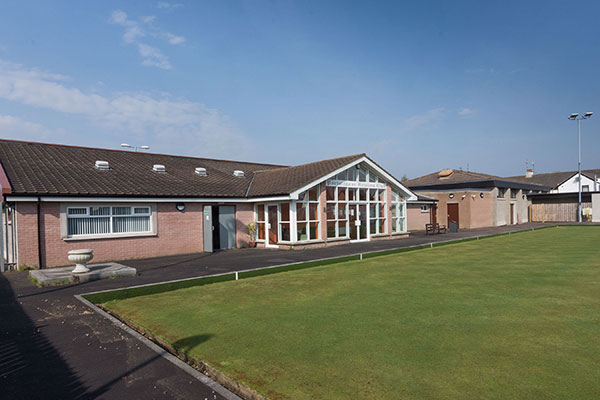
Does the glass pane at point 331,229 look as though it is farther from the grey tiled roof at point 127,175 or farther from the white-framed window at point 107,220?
the white-framed window at point 107,220

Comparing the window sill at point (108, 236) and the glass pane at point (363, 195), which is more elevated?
the glass pane at point (363, 195)

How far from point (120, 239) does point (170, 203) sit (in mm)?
2573

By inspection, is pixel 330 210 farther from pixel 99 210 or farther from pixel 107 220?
pixel 99 210

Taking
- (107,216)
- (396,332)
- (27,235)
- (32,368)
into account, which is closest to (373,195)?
(107,216)

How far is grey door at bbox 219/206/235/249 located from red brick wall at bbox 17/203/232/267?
386 mm

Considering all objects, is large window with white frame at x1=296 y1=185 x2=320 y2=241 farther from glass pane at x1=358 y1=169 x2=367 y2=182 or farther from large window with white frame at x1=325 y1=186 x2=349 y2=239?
glass pane at x1=358 y1=169 x2=367 y2=182

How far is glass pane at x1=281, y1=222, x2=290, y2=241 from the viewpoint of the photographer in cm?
1883

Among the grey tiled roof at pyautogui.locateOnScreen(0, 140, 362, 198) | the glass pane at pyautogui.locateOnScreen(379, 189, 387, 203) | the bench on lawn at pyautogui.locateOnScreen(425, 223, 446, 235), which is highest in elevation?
the grey tiled roof at pyautogui.locateOnScreen(0, 140, 362, 198)

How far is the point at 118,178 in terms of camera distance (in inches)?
666

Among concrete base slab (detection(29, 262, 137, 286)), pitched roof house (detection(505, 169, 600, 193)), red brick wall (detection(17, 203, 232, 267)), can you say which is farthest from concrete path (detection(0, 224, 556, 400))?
pitched roof house (detection(505, 169, 600, 193))

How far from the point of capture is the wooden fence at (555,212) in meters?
39.9

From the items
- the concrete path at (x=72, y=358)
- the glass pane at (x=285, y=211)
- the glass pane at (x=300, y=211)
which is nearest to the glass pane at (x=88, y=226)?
the concrete path at (x=72, y=358)

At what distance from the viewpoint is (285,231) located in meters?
19.0

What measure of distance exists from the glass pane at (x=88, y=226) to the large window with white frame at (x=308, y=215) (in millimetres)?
8533
